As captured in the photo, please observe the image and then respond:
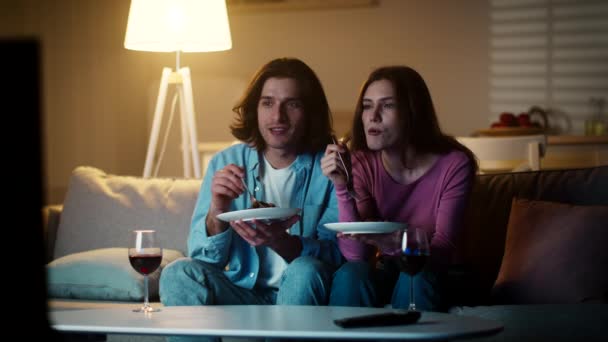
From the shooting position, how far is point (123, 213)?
120 inches

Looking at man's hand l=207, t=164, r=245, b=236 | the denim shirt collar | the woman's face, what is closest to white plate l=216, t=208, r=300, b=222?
man's hand l=207, t=164, r=245, b=236

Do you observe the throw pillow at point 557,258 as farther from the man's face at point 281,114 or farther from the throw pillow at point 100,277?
the throw pillow at point 100,277

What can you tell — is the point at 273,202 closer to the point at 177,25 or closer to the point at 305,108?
the point at 305,108

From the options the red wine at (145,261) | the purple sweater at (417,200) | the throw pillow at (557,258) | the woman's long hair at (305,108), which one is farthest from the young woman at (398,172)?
the red wine at (145,261)

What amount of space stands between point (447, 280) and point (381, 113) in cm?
57

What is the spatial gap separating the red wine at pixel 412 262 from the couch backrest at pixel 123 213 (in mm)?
1309

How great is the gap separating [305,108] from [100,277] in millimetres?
872

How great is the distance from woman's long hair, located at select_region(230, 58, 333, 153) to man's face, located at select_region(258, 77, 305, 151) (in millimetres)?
22

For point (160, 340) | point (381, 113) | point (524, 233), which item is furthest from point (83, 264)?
point (524, 233)

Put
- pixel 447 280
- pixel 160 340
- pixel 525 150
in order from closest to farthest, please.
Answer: pixel 447 280
pixel 160 340
pixel 525 150

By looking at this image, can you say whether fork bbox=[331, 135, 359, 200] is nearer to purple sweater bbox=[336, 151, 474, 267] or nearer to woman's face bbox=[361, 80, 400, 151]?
purple sweater bbox=[336, 151, 474, 267]

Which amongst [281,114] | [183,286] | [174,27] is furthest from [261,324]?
[174,27]

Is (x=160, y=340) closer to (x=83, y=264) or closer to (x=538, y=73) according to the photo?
(x=83, y=264)

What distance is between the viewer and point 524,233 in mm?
2467
